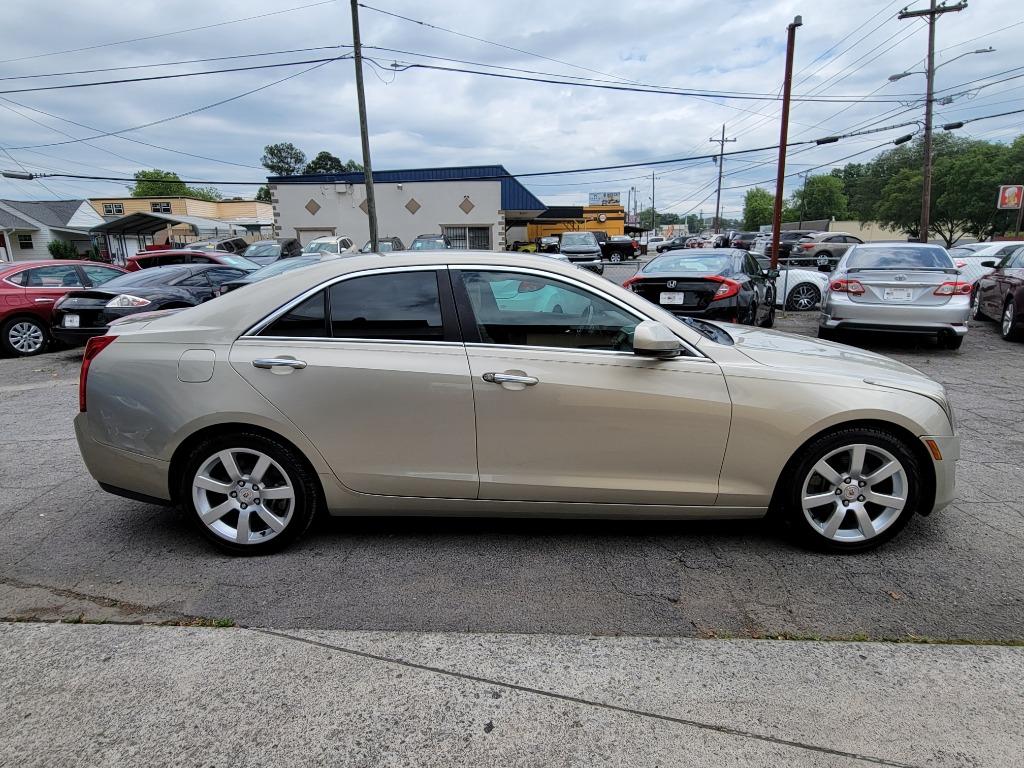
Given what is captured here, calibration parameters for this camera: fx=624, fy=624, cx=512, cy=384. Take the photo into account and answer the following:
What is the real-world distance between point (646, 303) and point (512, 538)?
1463 millimetres

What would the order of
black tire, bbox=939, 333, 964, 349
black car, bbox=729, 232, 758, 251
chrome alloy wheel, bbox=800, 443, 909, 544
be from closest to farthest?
chrome alloy wheel, bbox=800, 443, 909, 544, black tire, bbox=939, 333, 964, 349, black car, bbox=729, 232, 758, 251

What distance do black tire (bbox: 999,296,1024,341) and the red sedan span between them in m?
14.7

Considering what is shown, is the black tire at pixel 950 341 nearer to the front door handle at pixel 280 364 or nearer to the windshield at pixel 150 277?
the front door handle at pixel 280 364

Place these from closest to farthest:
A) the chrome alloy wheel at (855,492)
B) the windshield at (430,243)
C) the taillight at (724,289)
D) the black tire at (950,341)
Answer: the chrome alloy wheel at (855,492) → the taillight at (724,289) → the black tire at (950,341) → the windshield at (430,243)

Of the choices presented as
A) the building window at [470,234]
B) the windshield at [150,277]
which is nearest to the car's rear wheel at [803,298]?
the windshield at [150,277]

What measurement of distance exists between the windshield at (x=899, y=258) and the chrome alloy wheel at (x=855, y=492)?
21.4 feet

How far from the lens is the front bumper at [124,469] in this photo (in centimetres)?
320

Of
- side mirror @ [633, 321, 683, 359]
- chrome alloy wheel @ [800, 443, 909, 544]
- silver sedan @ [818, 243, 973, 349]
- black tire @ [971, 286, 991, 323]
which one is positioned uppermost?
side mirror @ [633, 321, 683, 359]

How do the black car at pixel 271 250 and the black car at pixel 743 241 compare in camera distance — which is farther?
the black car at pixel 743 241

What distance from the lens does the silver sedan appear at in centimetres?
808

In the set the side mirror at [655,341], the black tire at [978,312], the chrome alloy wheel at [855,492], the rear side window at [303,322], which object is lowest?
the black tire at [978,312]

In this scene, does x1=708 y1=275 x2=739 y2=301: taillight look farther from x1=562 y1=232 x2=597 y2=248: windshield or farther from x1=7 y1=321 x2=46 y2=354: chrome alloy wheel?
x1=562 y1=232 x2=597 y2=248: windshield

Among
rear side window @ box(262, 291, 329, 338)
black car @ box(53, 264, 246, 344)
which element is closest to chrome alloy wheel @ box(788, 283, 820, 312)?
black car @ box(53, 264, 246, 344)

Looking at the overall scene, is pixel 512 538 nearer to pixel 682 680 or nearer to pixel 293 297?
pixel 682 680
